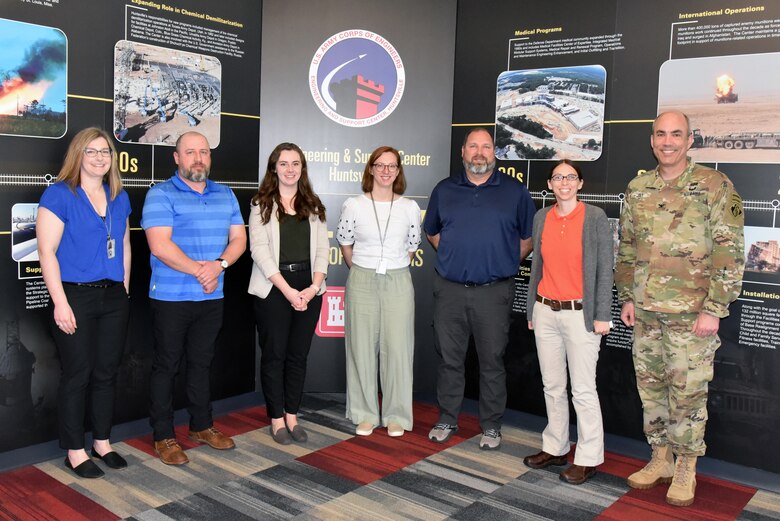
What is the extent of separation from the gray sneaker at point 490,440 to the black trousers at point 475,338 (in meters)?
0.04

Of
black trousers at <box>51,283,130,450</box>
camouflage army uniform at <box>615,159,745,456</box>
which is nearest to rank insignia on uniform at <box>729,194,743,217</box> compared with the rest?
camouflage army uniform at <box>615,159,745,456</box>

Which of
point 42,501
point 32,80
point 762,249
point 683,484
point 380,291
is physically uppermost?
point 32,80

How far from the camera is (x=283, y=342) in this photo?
376 cm

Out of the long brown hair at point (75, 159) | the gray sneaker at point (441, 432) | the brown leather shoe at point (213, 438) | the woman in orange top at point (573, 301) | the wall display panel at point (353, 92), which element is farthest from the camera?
the wall display panel at point (353, 92)

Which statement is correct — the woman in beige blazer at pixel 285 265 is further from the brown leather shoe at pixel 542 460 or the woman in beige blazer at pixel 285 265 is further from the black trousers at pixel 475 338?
the brown leather shoe at pixel 542 460

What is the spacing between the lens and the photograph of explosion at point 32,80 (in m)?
3.29

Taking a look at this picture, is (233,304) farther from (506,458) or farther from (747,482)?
(747,482)

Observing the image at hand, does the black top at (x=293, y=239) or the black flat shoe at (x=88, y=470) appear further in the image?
the black top at (x=293, y=239)

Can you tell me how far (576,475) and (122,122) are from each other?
3.09 metres

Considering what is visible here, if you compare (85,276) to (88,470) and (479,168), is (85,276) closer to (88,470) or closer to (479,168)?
(88,470)

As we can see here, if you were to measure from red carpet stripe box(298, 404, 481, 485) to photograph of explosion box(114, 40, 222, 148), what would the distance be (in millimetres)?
2034

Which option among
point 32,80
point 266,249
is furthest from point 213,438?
point 32,80

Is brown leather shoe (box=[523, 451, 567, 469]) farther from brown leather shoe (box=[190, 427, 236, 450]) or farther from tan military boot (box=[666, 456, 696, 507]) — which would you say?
brown leather shoe (box=[190, 427, 236, 450])

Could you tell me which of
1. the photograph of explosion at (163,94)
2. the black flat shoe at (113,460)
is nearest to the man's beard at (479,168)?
the photograph of explosion at (163,94)
